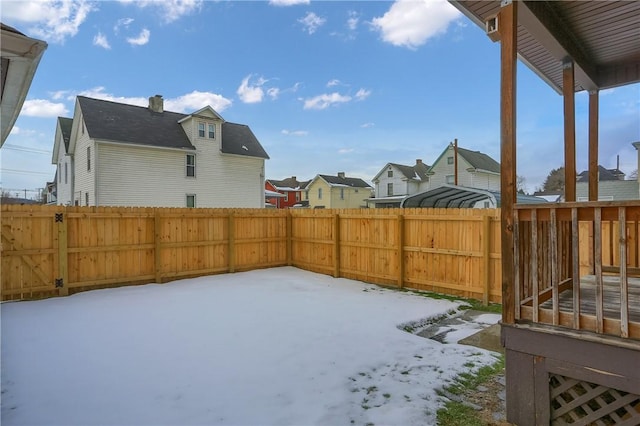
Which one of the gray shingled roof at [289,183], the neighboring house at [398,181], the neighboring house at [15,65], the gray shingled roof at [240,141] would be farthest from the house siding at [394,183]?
the neighboring house at [15,65]

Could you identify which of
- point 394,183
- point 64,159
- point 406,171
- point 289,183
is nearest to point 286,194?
point 289,183

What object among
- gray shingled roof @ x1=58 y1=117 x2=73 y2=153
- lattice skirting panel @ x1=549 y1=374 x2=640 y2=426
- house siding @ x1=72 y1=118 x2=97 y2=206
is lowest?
lattice skirting panel @ x1=549 y1=374 x2=640 y2=426

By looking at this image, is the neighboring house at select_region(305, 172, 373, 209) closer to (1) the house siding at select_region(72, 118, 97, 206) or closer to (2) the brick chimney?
(2) the brick chimney

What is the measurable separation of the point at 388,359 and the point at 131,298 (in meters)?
4.82

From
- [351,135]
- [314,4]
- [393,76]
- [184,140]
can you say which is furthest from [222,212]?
[351,135]

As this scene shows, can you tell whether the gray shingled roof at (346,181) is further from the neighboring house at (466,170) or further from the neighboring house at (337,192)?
the neighboring house at (466,170)

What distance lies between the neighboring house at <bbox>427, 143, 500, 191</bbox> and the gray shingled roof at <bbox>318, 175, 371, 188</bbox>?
881 centimetres

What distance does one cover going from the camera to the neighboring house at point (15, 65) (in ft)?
6.15

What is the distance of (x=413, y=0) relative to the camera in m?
6.55

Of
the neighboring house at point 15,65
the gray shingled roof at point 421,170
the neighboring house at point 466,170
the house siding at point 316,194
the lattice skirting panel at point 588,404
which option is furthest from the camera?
the house siding at point 316,194

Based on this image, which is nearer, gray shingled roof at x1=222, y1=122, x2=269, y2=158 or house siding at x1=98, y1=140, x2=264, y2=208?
house siding at x1=98, y1=140, x2=264, y2=208

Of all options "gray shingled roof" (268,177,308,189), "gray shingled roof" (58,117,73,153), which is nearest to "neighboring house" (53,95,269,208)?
"gray shingled roof" (58,117,73,153)

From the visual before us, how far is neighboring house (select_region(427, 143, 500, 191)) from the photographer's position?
73.6ft

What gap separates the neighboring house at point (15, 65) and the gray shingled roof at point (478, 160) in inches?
908
